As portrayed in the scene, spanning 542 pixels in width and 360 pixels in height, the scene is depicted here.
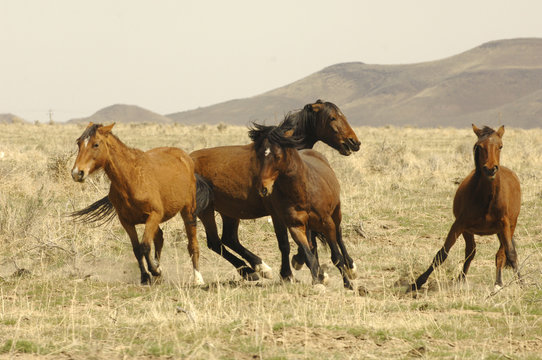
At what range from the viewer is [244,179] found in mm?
9336

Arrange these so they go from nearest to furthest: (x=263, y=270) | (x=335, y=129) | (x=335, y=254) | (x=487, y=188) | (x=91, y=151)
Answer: (x=91, y=151), (x=487, y=188), (x=335, y=254), (x=263, y=270), (x=335, y=129)

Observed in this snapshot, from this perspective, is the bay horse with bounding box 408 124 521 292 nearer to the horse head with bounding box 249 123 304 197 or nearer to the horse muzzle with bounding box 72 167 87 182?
the horse head with bounding box 249 123 304 197

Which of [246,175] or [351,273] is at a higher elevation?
[246,175]

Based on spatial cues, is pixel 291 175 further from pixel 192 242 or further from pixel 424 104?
pixel 424 104

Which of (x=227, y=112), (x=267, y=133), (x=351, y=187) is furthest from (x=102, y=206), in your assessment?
(x=227, y=112)

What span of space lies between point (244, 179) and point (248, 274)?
1.20 meters

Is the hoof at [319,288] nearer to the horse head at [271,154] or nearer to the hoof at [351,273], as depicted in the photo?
the hoof at [351,273]

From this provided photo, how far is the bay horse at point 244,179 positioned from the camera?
934 cm

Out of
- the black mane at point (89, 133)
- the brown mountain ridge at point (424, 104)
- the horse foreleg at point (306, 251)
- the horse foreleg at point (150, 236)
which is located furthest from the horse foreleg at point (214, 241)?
the brown mountain ridge at point (424, 104)

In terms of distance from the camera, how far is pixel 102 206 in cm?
1004

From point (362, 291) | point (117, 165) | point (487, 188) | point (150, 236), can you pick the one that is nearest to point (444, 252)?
point (487, 188)

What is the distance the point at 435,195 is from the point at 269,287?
8.76 meters

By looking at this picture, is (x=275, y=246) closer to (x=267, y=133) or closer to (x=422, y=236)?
(x=422, y=236)

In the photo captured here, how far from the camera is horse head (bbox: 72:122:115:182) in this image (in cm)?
786
